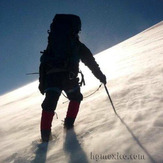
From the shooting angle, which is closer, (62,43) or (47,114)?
(47,114)

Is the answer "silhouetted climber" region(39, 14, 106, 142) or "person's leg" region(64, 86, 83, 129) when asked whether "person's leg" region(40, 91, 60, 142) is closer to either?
"silhouetted climber" region(39, 14, 106, 142)

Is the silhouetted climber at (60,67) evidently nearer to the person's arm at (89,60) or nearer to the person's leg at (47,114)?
the person's leg at (47,114)

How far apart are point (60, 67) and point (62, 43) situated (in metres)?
0.39

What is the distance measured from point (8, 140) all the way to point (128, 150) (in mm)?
2575

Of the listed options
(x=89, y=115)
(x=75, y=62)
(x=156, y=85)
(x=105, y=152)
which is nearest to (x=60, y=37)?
(x=75, y=62)

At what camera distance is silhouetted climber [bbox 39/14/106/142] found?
3.52 m

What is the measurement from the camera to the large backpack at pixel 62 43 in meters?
3.69

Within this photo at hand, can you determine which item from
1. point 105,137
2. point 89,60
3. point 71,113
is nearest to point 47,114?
point 71,113

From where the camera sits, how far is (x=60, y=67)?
145 inches

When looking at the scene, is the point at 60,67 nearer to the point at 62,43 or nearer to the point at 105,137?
the point at 62,43

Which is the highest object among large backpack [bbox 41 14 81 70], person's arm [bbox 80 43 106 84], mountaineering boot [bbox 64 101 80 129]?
large backpack [bbox 41 14 81 70]

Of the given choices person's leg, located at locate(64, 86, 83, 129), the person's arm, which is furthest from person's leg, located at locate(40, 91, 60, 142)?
the person's arm

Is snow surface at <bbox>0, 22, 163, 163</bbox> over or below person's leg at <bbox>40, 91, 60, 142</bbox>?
below

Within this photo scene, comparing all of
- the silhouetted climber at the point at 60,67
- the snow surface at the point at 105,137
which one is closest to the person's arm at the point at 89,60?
the silhouetted climber at the point at 60,67
